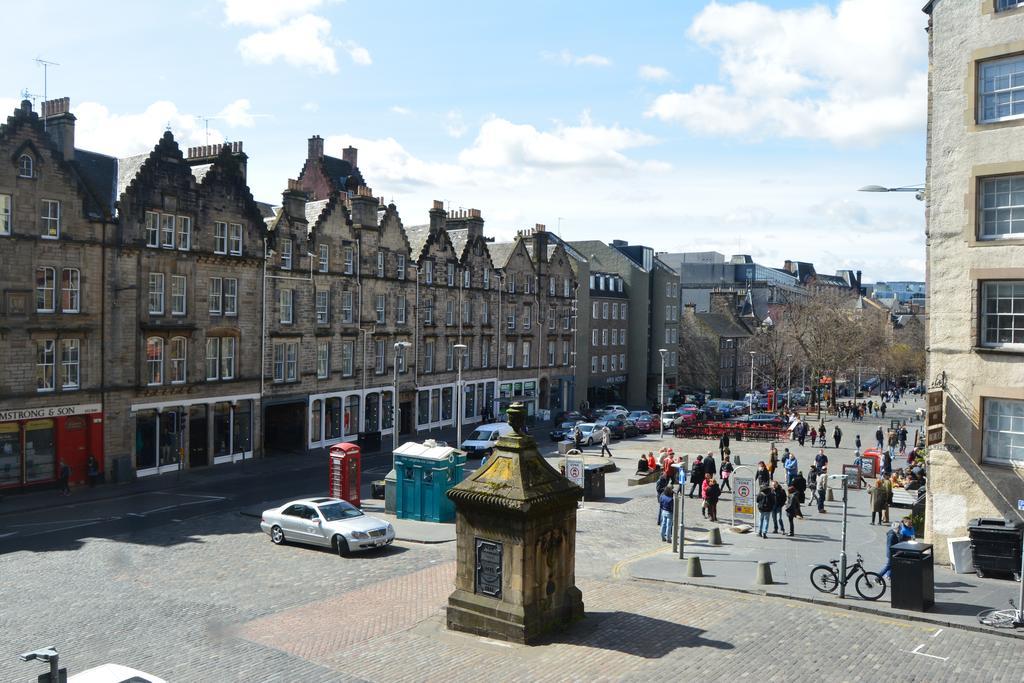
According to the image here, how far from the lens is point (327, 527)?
78.7 ft

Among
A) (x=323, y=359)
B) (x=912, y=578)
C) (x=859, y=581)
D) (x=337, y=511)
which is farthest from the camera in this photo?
(x=323, y=359)

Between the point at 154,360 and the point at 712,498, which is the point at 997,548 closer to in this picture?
the point at 712,498

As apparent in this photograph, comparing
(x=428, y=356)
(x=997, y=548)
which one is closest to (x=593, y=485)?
(x=997, y=548)

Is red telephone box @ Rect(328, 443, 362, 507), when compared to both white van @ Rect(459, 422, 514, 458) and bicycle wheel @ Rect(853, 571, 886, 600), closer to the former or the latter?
white van @ Rect(459, 422, 514, 458)

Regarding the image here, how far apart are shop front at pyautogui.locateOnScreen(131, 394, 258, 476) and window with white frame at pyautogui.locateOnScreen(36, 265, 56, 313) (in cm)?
540

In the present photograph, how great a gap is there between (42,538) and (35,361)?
10218mm

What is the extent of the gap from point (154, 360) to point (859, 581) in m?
29.8

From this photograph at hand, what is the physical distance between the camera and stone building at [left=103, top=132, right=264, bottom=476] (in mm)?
36812

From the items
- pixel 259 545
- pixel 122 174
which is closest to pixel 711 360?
pixel 122 174

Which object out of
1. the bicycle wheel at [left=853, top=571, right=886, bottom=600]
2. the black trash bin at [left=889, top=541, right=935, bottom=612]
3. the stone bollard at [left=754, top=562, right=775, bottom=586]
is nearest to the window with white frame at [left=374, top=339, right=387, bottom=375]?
the stone bollard at [left=754, top=562, right=775, bottom=586]

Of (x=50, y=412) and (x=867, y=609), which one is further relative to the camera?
(x=50, y=412)

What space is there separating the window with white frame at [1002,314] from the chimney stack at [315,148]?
1902 inches

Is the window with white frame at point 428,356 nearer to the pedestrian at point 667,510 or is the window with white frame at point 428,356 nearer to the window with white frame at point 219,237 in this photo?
the window with white frame at point 219,237

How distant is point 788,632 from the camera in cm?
1703
